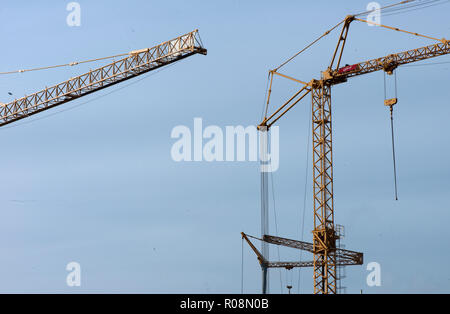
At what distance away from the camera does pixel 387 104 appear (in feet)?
392

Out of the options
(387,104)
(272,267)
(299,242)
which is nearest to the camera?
(387,104)

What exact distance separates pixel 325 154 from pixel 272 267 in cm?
2659

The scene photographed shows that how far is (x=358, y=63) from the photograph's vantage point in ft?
403

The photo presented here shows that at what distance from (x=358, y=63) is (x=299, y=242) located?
95.7 ft

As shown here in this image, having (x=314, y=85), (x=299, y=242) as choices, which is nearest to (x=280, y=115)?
(x=314, y=85)
